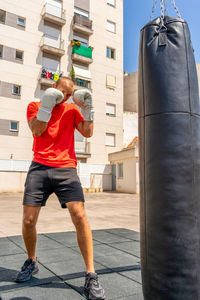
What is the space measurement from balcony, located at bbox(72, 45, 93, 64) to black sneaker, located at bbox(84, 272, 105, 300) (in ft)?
75.4

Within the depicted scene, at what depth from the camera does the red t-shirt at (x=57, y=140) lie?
98.6 inches

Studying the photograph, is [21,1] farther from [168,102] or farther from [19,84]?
[168,102]

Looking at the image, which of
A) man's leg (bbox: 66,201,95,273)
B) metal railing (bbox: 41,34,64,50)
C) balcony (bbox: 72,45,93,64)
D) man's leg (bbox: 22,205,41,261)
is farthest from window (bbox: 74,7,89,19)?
man's leg (bbox: 66,201,95,273)

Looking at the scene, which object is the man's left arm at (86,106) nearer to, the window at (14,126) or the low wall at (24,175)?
the low wall at (24,175)

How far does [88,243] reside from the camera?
237 cm

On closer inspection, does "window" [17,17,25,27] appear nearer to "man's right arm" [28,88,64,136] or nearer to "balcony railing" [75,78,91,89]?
"balcony railing" [75,78,91,89]

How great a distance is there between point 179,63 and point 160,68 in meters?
0.11

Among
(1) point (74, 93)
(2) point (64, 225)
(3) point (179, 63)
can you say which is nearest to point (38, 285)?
(1) point (74, 93)

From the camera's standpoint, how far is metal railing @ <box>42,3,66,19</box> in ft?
74.6

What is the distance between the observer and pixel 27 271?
2523 mm

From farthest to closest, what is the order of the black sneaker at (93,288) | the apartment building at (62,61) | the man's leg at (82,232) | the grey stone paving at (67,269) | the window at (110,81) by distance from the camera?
the window at (110,81), the apartment building at (62,61), the man's leg at (82,232), the grey stone paving at (67,269), the black sneaker at (93,288)

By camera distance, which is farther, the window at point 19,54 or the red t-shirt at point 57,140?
the window at point 19,54

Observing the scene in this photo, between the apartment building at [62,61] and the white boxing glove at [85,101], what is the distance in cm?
1844

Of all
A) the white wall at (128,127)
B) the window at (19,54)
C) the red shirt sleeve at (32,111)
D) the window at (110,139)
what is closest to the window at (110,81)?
the white wall at (128,127)
